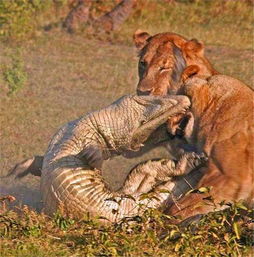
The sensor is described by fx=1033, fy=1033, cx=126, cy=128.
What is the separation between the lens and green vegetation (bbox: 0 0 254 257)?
4957 millimetres

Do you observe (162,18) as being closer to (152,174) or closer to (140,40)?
(140,40)

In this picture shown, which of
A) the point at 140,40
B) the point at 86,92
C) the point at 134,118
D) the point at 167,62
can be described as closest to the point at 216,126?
the point at 134,118

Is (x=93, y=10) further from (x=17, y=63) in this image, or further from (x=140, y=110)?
(x=140, y=110)

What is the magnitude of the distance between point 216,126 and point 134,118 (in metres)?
0.48

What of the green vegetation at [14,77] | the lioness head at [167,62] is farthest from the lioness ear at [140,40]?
the green vegetation at [14,77]

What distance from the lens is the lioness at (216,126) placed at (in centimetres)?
548

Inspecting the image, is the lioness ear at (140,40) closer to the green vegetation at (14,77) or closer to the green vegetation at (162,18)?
the green vegetation at (14,77)

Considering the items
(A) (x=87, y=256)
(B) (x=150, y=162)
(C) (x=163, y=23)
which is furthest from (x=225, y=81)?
(C) (x=163, y=23)

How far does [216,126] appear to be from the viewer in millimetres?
5711

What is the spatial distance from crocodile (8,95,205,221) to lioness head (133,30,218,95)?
2.03 feet

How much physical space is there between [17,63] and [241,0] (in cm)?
493

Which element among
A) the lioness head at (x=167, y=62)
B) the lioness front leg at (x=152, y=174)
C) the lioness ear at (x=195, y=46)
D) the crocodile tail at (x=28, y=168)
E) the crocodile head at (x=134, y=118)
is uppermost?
the lioness ear at (x=195, y=46)

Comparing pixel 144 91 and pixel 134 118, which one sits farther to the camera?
pixel 144 91

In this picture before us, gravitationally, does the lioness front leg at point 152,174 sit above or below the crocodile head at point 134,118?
below
